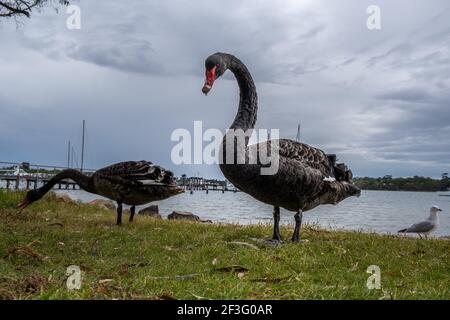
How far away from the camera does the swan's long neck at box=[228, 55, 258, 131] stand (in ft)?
23.6

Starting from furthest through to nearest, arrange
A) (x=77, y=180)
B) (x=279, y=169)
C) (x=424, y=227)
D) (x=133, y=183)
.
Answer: (x=424, y=227) < (x=77, y=180) < (x=133, y=183) < (x=279, y=169)

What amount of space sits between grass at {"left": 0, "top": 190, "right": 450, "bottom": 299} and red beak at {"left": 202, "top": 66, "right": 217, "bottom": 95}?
83.0 inches

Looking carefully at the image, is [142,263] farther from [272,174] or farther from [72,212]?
[72,212]

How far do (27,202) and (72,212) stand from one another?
1679 millimetres

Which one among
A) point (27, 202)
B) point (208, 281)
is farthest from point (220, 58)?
point (27, 202)

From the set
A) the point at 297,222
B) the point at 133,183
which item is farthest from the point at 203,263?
the point at 133,183

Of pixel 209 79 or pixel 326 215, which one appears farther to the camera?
pixel 326 215

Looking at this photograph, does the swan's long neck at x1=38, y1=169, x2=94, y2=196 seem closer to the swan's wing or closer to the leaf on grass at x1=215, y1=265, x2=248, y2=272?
the swan's wing

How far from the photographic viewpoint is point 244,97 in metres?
7.39

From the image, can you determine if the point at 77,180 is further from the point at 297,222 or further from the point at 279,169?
the point at 279,169

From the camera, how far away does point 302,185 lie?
712cm

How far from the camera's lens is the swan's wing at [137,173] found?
10008mm

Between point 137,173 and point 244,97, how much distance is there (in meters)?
3.56
